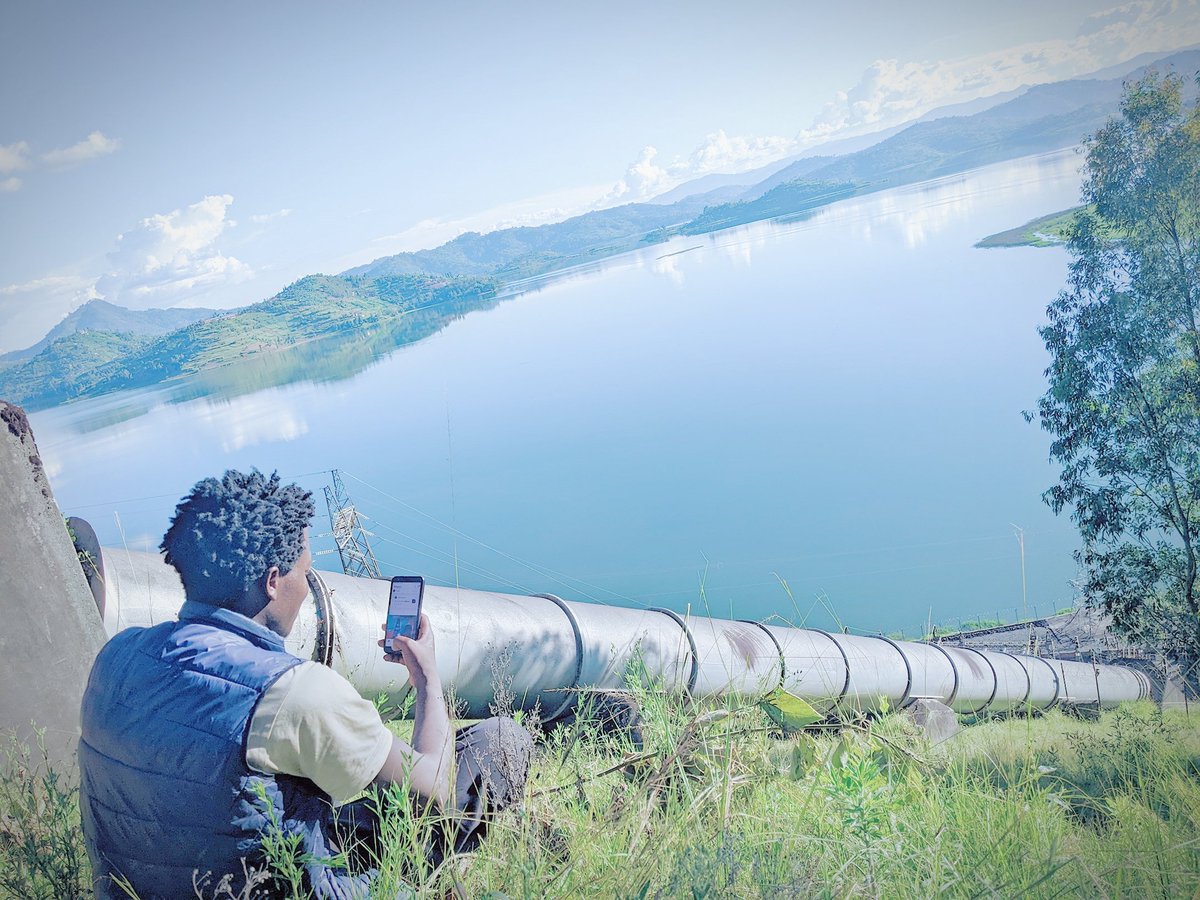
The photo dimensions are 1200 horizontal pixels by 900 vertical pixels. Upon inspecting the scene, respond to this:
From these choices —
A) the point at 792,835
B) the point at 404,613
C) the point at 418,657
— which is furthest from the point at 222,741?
the point at 792,835

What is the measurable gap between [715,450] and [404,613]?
35.6 meters

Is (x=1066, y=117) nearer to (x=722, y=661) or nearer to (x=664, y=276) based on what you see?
(x=664, y=276)

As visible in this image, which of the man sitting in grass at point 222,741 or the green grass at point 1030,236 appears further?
the green grass at point 1030,236

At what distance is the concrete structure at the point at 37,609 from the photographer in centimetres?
349

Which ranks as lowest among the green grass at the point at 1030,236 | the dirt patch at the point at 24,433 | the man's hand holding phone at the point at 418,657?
the green grass at the point at 1030,236

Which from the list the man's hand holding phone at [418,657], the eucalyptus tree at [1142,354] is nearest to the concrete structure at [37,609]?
the man's hand holding phone at [418,657]

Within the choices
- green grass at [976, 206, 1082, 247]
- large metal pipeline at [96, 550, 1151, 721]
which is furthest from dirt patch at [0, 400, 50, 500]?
green grass at [976, 206, 1082, 247]

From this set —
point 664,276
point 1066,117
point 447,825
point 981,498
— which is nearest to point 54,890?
point 447,825

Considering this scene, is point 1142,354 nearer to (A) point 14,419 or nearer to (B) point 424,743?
(B) point 424,743

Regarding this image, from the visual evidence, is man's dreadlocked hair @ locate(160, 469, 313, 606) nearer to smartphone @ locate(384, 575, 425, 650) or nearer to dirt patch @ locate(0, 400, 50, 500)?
smartphone @ locate(384, 575, 425, 650)

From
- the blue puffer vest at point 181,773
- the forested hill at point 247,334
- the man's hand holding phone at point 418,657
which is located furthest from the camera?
the forested hill at point 247,334

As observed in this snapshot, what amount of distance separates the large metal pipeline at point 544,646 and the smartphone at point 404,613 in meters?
0.40

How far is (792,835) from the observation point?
2.11 meters

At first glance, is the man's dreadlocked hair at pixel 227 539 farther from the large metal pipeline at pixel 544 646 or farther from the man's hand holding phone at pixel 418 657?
the large metal pipeline at pixel 544 646
